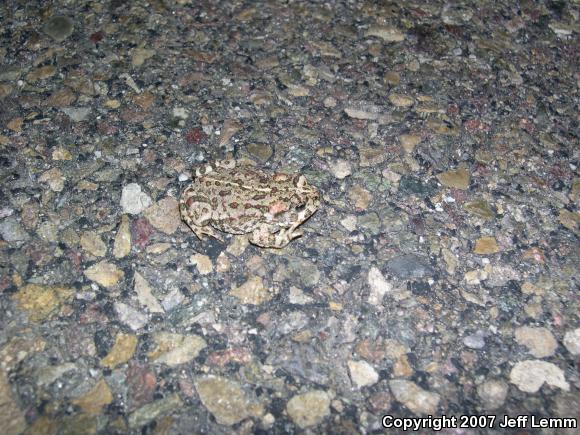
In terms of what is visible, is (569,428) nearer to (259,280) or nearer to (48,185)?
(259,280)

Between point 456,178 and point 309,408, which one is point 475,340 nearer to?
point 309,408

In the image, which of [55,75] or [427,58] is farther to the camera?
[427,58]

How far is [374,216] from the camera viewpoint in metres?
3.55

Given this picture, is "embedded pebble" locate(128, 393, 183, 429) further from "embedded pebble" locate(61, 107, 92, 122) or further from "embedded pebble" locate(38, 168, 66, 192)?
"embedded pebble" locate(61, 107, 92, 122)

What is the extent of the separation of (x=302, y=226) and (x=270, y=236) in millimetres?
292

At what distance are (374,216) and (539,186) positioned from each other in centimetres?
142

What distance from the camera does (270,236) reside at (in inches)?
132

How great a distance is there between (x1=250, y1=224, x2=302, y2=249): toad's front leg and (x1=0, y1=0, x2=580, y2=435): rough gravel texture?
0.07 metres

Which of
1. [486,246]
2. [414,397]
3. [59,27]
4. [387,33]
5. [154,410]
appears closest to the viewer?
[154,410]

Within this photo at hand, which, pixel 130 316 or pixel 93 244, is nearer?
pixel 130 316

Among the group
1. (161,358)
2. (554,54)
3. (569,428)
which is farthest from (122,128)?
(554,54)

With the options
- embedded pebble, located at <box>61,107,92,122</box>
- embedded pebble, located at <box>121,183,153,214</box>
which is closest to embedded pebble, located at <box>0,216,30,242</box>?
embedded pebble, located at <box>121,183,153,214</box>

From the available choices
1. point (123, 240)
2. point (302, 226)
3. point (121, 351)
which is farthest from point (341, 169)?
point (121, 351)

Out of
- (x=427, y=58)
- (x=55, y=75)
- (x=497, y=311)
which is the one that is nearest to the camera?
(x=497, y=311)
